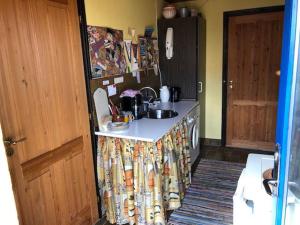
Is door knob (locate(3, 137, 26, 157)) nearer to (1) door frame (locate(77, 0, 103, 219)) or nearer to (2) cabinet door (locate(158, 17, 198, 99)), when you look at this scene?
(1) door frame (locate(77, 0, 103, 219))

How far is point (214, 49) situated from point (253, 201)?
295cm

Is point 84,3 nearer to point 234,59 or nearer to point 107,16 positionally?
point 107,16

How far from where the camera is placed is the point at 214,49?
377 cm

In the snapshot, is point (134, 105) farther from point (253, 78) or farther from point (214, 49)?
point (253, 78)

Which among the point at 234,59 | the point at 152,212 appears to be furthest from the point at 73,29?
the point at 234,59

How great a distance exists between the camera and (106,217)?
234 cm

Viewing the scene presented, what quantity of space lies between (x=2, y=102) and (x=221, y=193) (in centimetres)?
231

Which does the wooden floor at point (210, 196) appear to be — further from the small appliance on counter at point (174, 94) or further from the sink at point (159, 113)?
the small appliance on counter at point (174, 94)

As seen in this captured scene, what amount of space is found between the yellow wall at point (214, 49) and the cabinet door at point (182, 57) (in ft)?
1.82

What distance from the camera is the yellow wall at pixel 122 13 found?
216 cm

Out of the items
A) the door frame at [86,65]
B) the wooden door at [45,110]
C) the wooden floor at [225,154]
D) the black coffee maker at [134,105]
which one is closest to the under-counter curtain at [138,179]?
the door frame at [86,65]

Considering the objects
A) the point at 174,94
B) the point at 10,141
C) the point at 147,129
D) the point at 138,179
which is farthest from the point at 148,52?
the point at 10,141

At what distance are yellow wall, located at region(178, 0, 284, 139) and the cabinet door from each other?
55cm

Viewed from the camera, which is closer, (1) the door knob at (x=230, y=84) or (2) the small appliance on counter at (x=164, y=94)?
(2) the small appliance on counter at (x=164, y=94)
